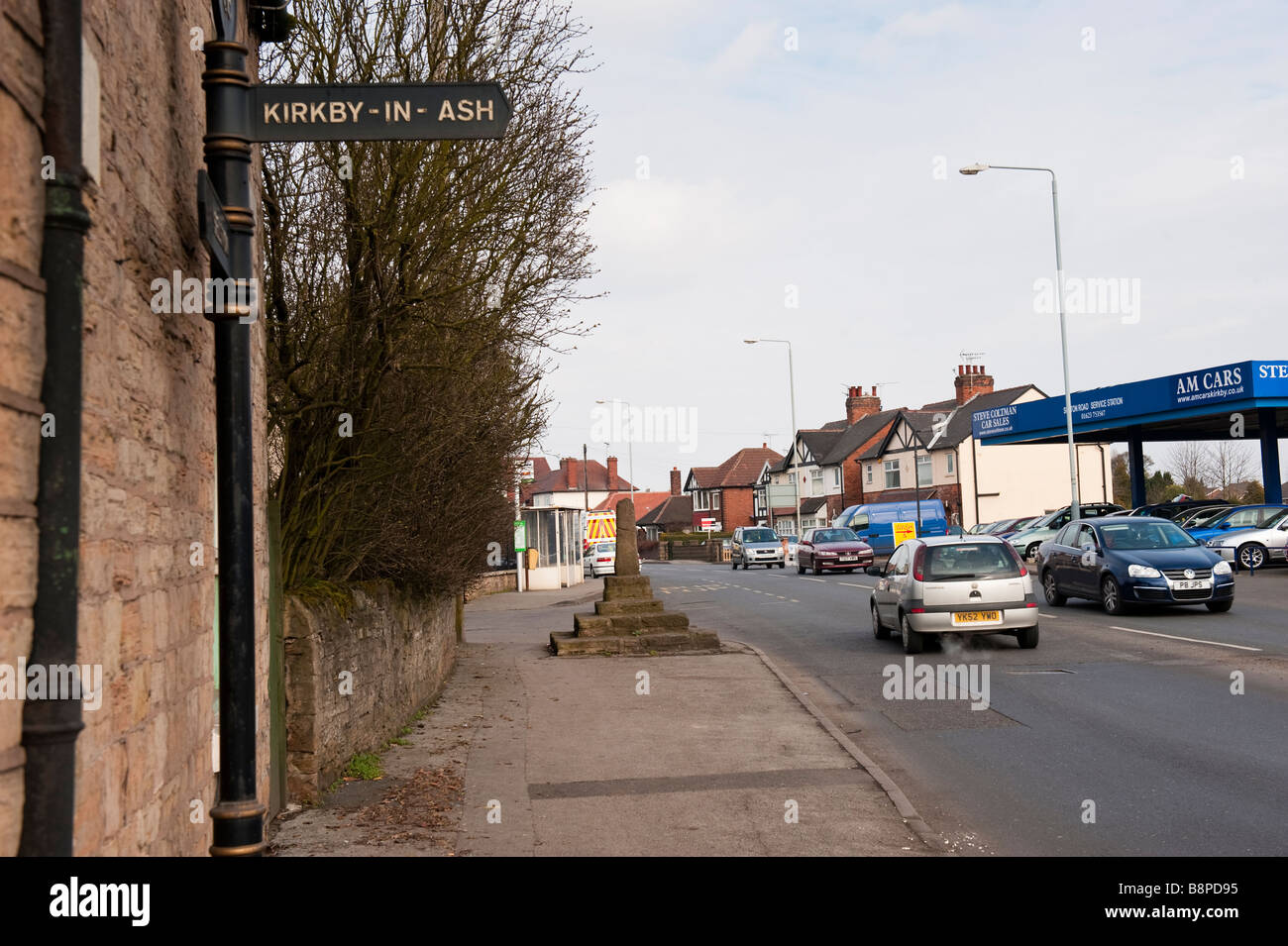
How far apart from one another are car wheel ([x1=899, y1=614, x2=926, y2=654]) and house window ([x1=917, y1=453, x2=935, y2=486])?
48905mm

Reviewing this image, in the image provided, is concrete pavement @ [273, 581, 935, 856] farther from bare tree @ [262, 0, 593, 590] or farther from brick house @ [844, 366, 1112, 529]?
brick house @ [844, 366, 1112, 529]

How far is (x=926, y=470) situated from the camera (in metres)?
63.5

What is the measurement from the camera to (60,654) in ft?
10.2

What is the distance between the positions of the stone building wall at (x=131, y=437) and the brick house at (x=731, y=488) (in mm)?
90766

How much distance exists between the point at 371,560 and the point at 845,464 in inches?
2557

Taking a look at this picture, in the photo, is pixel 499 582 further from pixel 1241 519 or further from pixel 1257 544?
pixel 1257 544

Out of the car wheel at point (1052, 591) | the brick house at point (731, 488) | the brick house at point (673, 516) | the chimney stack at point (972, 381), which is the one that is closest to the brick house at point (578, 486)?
the brick house at point (673, 516)

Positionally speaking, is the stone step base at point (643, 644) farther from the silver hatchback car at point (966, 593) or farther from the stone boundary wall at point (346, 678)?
the stone boundary wall at point (346, 678)

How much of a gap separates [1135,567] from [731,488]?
81578 millimetres

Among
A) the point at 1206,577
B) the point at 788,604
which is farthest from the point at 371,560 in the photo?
the point at 788,604

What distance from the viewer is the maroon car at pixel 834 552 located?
3997 centimetres

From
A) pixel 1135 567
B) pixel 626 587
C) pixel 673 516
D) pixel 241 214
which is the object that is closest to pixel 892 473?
pixel 673 516

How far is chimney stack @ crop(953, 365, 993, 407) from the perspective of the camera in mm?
65188
